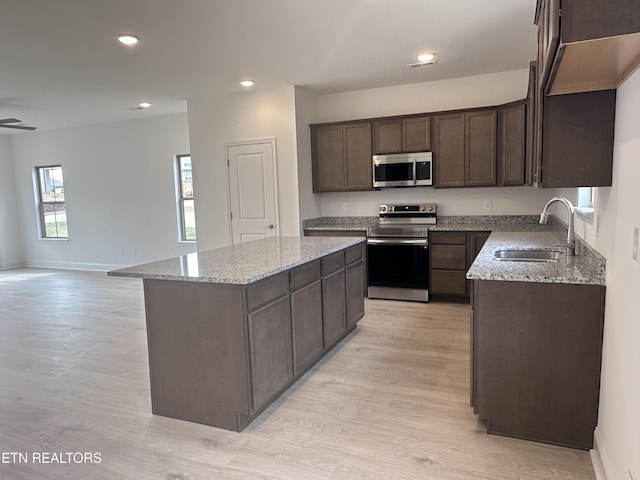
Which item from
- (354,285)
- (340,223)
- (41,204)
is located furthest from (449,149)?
(41,204)

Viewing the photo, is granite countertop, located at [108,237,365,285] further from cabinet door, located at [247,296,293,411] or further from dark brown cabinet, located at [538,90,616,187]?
dark brown cabinet, located at [538,90,616,187]

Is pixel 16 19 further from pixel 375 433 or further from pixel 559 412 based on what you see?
pixel 559 412

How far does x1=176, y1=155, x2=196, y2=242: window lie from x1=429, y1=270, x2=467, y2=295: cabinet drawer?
4257mm

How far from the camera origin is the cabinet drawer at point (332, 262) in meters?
3.31

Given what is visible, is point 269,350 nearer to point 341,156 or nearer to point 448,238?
point 448,238

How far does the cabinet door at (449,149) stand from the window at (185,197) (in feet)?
13.9

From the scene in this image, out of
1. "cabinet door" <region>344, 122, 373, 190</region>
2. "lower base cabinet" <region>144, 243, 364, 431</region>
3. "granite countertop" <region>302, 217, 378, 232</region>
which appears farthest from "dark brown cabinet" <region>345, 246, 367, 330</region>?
"cabinet door" <region>344, 122, 373, 190</region>

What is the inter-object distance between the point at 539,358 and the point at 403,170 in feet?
11.1

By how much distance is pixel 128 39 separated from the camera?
3494 millimetres

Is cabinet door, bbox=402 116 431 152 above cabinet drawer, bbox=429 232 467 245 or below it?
above

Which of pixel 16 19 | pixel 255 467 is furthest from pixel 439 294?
pixel 16 19

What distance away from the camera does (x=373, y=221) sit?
575cm

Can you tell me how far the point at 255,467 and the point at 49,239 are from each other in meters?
8.47

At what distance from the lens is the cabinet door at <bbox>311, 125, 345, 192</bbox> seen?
5.55 meters
